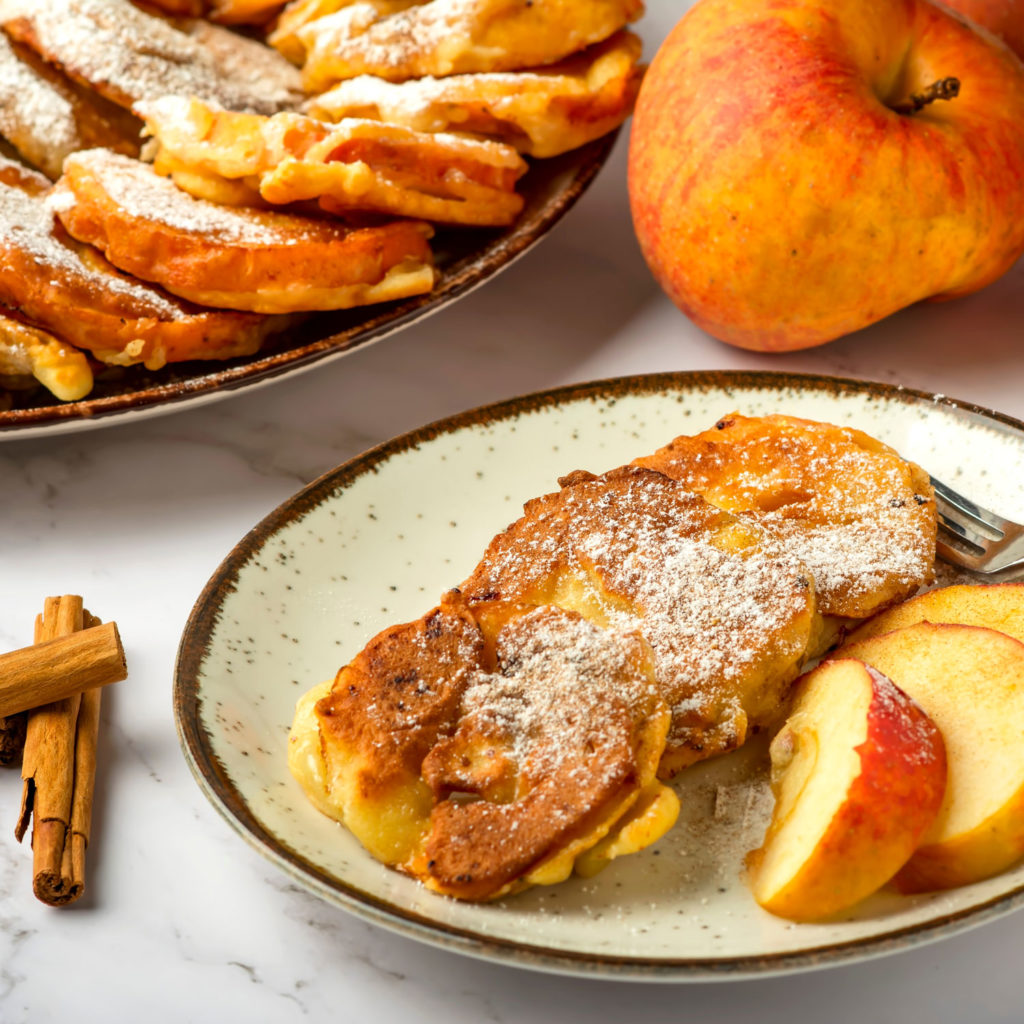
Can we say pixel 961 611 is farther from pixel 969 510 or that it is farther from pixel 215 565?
pixel 215 565

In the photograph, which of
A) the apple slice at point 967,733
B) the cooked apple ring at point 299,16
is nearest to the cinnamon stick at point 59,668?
the apple slice at point 967,733

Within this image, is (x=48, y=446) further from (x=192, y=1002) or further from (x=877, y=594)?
Result: (x=877, y=594)

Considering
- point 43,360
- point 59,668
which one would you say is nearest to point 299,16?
point 43,360

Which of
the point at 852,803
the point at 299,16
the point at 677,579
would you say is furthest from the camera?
the point at 299,16

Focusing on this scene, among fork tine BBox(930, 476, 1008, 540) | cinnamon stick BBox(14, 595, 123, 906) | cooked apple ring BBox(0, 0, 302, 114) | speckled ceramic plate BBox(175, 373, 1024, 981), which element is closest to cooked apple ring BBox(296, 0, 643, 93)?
cooked apple ring BBox(0, 0, 302, 114)

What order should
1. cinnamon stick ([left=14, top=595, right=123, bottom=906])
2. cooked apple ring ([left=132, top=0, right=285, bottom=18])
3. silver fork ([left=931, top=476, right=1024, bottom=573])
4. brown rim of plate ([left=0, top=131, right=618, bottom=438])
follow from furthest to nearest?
cooked apple ring ([left=132, top=0, right=285, bottom=18]) → brown rim of plate ([left=0, top=131, right=618, bottom=438]) → silver fork ([left=931, top=476, right=1024, bottom=573]) → cinnamon stick ([left=14, top=595, right=123, bottom=906])

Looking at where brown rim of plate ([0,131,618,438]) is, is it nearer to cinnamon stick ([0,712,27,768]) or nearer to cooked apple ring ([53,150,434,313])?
cooked apple ring ([53,150,434,313])
